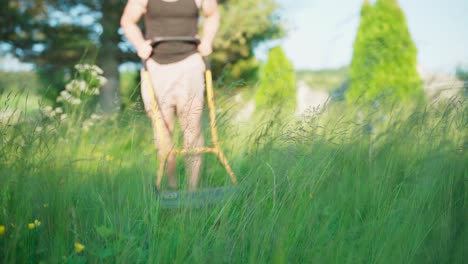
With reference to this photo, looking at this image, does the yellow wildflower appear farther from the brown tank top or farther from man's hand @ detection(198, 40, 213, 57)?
man's hand @ detection(198, 40, 213, 57)

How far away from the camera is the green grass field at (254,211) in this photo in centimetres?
179

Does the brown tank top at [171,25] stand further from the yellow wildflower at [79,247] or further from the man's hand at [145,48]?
the yellow wildflower at [79,247]

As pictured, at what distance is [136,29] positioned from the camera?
3.23 metres

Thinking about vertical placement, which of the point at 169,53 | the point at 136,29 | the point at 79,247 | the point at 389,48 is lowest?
the point at 79,247

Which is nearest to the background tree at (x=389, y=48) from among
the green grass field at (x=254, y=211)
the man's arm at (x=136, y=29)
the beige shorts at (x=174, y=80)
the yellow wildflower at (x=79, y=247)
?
the beige shorts at (x=174, y=80)

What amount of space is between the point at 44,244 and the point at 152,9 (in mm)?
1869

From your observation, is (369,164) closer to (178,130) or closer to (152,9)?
(178,130)

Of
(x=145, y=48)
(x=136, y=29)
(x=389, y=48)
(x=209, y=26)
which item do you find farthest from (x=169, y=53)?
(x=389, y=48)

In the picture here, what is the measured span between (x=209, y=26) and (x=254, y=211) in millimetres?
1918

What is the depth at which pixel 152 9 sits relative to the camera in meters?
3.21

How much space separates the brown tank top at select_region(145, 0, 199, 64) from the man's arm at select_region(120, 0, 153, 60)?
6 centimetres

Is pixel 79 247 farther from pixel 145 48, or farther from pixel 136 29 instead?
pixel 136 29

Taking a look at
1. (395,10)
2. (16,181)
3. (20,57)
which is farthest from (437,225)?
(20,57)

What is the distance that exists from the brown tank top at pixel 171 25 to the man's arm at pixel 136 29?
0.06m
